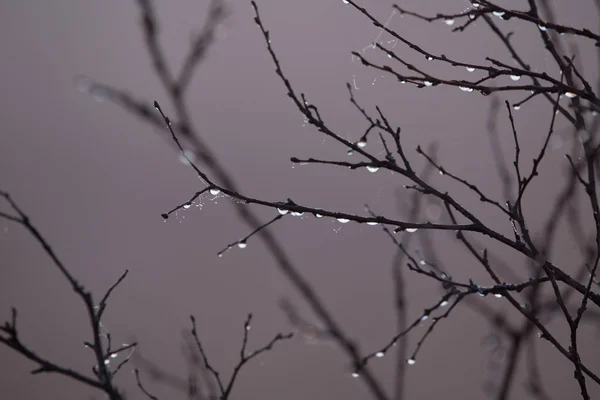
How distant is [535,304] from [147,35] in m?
1.69

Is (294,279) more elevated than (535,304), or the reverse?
(294,279)

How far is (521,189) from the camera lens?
3.66ft

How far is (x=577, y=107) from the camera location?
1280 mm

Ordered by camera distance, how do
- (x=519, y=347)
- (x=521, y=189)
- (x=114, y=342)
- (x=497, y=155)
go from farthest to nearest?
(x=114, y=342)
(x=519, y=347)
(x=497, y=155)
(x=521, y=189)

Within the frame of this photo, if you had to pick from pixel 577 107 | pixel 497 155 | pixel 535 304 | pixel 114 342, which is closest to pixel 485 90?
pixel 577 107

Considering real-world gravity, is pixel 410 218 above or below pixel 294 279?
above

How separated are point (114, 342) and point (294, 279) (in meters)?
1.75

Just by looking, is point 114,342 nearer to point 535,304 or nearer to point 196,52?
point 196,52

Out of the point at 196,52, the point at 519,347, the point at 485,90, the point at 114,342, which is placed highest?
the point at 196,52

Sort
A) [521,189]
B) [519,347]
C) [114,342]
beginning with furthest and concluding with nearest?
[114,342], [519,347], [521,189]

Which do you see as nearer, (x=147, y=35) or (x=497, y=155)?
(x=497, y=155)

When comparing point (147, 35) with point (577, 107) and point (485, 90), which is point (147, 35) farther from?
point (577, 107)

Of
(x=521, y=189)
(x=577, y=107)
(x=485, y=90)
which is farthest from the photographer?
(x=577, y=107)

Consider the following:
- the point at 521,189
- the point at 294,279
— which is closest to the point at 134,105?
the point at 294,279
